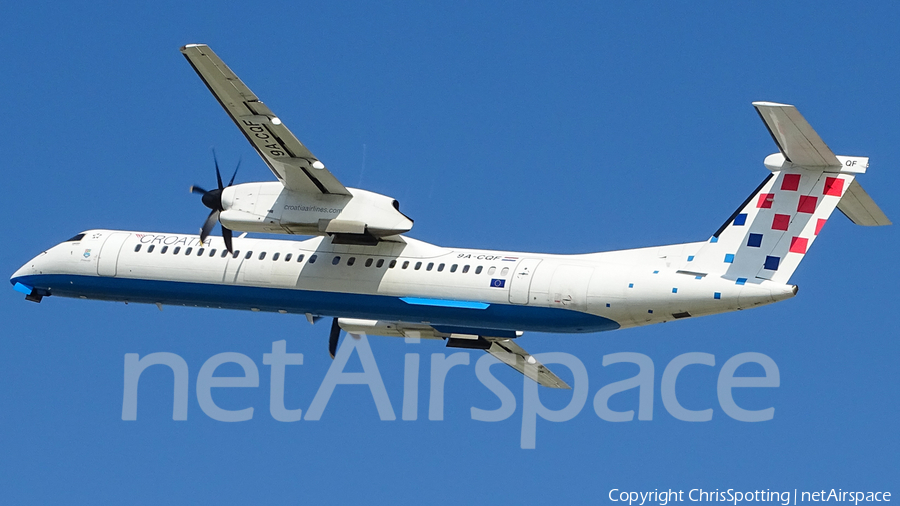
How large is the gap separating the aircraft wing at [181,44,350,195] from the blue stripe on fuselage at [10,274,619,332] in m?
2.72

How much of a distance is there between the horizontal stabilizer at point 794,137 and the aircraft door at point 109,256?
675 inches

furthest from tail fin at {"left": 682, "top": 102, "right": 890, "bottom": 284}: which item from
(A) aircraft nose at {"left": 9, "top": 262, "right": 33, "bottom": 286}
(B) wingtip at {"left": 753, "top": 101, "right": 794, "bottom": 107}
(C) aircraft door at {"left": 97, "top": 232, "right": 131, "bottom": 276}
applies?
(A) aircraft nose at {"left": 9, "top": 262, "right": 33, "bottom": 286}

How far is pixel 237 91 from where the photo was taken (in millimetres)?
31234

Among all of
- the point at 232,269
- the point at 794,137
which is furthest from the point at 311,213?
the point at 794,137

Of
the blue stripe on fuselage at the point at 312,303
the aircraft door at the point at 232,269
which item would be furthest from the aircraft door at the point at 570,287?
the aircraft door at the point at 232,269

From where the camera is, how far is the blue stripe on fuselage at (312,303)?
103 ft

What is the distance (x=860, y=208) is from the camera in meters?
29.8

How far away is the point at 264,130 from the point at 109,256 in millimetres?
6556

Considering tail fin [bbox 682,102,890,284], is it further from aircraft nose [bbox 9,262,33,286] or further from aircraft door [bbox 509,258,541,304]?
aircraft nose [bbox 9,262,33,286]

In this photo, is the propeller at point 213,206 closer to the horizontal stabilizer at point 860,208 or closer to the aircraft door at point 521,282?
the aircraft door at point 521,282

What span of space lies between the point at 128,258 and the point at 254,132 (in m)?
5.78

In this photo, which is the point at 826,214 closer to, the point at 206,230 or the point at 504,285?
the point at 504,285

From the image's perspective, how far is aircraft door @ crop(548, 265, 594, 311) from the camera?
3083cm

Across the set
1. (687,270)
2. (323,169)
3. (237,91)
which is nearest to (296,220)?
(323,169)
